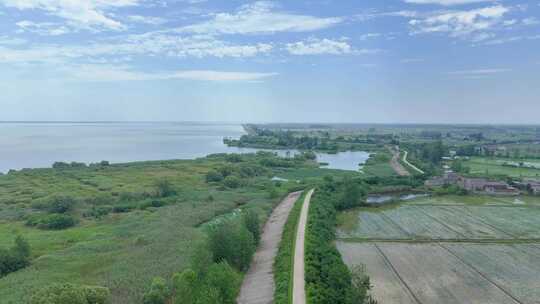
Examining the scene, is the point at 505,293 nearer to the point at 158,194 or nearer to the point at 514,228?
the point at 514,228

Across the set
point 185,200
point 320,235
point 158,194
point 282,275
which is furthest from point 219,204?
point 282,275

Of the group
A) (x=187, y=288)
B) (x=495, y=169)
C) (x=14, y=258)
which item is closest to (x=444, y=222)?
(x=187, y=288)

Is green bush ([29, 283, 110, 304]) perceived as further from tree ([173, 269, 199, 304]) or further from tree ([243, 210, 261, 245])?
tree ([243, 210, 261, 245])

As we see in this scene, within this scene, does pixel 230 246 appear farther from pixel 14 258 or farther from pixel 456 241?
pixel 456 241

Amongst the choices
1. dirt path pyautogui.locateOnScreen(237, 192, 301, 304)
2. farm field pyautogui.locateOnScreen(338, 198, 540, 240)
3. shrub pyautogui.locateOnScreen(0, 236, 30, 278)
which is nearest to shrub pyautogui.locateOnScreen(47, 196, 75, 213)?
shrub pyautogui.locateOnScreen(0, 236, 30, 278)

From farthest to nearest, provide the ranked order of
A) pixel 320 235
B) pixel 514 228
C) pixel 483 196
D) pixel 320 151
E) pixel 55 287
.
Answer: pixel 320 151 → pixel 483 196 → pixel 514 228 → pixel 320 235 → pixel 55 287
